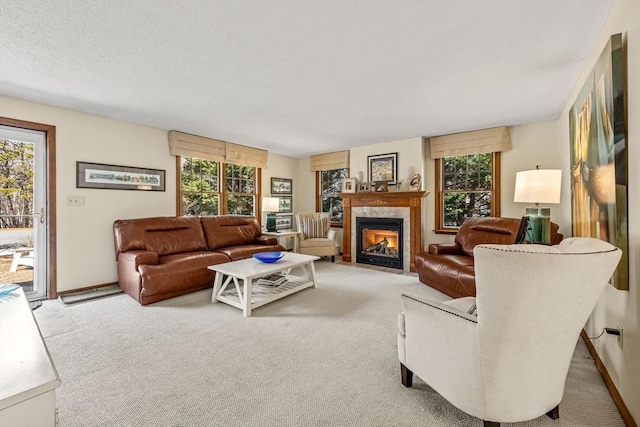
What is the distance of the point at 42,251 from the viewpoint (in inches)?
132

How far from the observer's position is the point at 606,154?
167 centimetres

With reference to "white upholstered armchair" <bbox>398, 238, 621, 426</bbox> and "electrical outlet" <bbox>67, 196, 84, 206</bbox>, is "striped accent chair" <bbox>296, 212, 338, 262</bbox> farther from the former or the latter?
"white upholstered armchair" <bbox>398, 238, 621, 426</bbox>

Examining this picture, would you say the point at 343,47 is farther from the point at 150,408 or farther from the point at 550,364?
the point at 150,408

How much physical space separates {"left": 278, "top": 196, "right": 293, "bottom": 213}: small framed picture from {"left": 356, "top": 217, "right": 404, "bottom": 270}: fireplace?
1829mm

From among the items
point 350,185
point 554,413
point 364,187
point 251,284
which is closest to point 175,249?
point 251,284

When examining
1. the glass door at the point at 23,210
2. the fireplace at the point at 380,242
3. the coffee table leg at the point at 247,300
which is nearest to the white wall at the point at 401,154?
the fireplace at the point at 380,242

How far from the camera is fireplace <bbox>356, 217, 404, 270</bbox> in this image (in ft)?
15.9

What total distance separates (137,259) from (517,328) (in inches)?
135

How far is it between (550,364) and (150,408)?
194 centimetres

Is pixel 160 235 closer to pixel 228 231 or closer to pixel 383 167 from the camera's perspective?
pixel 228 231

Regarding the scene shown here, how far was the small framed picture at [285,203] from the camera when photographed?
249 inches

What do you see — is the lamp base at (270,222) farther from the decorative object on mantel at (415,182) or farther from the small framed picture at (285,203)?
the decorative object on mantel at (415,182)

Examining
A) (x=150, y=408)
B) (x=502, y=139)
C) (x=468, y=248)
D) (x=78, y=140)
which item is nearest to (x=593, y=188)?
(x=468, y=248)

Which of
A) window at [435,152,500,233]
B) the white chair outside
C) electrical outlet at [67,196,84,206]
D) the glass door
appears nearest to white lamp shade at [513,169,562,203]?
window at [435,152,500,233]
